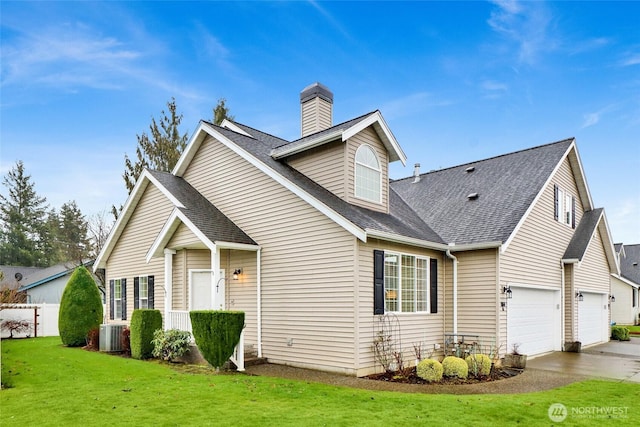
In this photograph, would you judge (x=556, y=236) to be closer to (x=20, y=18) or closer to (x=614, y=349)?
(x=614, y=349)

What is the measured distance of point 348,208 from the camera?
11250 mm

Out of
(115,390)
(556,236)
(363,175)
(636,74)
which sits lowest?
(115,390)

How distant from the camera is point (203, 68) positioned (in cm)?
2009

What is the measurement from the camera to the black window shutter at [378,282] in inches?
410

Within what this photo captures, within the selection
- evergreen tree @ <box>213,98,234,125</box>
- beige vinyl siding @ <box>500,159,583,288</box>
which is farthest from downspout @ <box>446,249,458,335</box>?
evergreen tree @ <box>213,98,234,125</box>

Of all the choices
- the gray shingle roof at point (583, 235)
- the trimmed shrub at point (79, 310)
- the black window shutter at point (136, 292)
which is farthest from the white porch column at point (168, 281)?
the gray shingle roof at point (583, 235)

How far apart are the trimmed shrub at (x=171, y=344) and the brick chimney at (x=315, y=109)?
25.0 feet

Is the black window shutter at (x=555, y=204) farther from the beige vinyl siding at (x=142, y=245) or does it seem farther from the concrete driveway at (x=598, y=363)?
the beige vinyl siding at (x=142, y=245)

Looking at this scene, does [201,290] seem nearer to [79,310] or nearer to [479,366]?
[79,310]

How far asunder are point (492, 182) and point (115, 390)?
12.9 m

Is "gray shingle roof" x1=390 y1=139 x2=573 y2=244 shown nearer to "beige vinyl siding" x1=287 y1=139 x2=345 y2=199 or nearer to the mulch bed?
the mulch bed

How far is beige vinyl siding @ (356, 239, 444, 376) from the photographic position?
10.0 metres

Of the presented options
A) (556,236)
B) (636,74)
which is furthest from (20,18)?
(636,74)

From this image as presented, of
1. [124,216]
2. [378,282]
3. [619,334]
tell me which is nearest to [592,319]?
[619,334]
